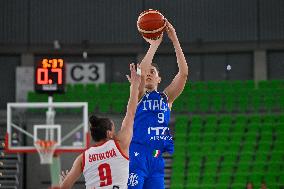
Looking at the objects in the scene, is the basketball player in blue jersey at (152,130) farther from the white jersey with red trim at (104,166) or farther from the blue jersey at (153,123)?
the white jersey with red trim at (104,166)

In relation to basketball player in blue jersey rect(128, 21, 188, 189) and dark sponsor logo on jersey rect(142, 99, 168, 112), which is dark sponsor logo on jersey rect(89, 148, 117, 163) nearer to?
basketball player in blue jersey rect(128, 21, 188, 189)

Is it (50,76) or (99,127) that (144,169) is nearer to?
(99,127)

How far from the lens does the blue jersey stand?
20.4 feet

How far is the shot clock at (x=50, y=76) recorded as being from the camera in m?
13.7

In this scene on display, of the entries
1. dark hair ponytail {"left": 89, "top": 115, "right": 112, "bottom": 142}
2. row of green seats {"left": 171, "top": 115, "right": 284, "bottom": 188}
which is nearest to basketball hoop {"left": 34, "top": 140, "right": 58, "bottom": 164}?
row of green seats {"left": 171, "top": 115, "right": 284, "bottom": 188}

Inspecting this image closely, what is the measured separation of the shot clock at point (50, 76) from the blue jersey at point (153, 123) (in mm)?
7461

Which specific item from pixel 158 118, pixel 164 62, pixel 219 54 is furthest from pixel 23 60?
pixel 158 118

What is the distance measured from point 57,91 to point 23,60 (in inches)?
386

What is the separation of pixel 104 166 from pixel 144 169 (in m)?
1.22

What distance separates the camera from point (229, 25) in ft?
74.8

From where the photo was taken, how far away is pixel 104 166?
4879 millimetres

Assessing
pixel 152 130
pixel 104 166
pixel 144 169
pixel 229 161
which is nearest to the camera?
pixel 104 166

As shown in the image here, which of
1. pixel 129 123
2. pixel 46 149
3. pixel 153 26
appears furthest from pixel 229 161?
pixel 129 123

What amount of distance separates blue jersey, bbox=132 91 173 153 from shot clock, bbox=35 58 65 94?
746 centimetres
